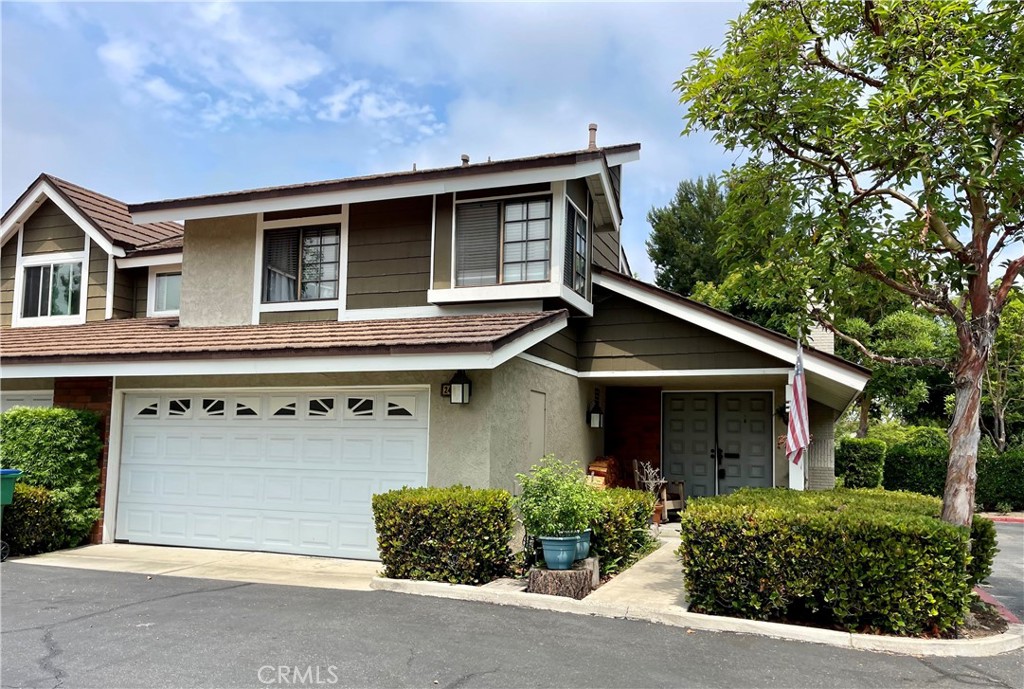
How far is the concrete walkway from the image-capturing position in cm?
912

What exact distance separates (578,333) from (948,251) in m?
6.06

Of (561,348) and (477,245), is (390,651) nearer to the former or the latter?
(477,245)

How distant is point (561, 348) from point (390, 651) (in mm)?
6697

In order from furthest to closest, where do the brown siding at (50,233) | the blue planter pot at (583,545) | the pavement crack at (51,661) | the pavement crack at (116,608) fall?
the brown siding at (50,233), the blue planter pot at (583,545), the pavement crack at (116,608), the pavement crack at (51,661)

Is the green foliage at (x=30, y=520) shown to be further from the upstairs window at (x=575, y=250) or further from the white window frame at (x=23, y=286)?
the upstairs window at (x=575, y=250)

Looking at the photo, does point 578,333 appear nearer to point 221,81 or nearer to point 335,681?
point 221,81

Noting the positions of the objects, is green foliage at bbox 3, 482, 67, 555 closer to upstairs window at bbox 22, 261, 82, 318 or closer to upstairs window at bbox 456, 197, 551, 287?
upstairs window at bbox 22, 261, 82, 318

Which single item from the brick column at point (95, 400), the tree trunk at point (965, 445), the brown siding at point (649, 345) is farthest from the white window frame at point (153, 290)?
the tree trunk at point (965, 445)

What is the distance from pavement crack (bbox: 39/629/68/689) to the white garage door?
167 inches

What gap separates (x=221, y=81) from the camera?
40.2 feet

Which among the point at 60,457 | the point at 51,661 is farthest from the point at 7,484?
the point at 51,661

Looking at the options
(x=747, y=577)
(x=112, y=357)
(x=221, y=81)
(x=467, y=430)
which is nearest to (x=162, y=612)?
(x=467, y=430)

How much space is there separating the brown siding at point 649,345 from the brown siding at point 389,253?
3.09 m

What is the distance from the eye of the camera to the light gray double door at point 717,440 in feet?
47.8
